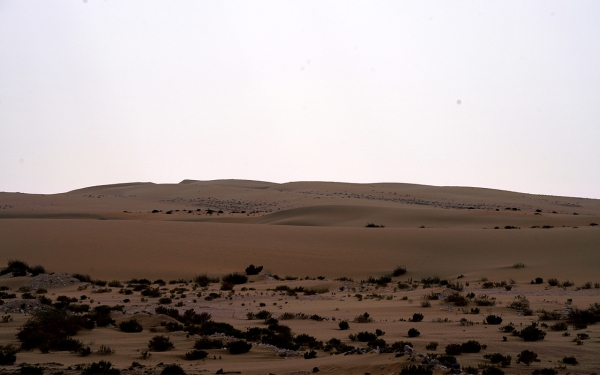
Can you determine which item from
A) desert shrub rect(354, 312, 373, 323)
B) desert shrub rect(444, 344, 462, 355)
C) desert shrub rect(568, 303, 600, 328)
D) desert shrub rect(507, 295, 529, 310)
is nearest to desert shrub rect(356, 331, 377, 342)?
desert shrub rect(444, 344, 462, 355)

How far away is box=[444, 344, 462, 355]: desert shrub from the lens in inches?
426

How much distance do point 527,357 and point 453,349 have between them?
1.36m

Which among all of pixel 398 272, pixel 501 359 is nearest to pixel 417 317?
pixel 501 359

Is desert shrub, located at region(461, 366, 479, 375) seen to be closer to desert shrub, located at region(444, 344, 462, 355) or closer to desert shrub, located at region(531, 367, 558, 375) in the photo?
desert shrub, located at region(531, 367, 558, 375)

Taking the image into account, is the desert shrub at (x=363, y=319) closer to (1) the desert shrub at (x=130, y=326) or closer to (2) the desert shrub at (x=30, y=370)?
(1) the desert shrub at (x=130, y=326)

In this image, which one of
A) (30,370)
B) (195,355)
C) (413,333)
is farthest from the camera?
(413,333)

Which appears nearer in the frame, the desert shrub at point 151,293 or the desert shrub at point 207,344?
the desert shrub at point 207,344

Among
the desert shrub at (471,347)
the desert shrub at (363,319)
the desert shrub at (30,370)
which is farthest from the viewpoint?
the desert shrub at (363,319)

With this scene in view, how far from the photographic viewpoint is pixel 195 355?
36.2 feet

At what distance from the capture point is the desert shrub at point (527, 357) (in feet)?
32.6

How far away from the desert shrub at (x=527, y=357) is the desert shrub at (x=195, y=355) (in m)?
5.66

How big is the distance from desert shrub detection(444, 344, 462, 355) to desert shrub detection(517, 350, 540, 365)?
108 cm

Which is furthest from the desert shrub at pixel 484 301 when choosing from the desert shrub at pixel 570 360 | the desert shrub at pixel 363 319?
the desert shrub at pixel 570 360

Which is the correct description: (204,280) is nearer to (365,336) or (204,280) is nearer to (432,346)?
(365,336)
